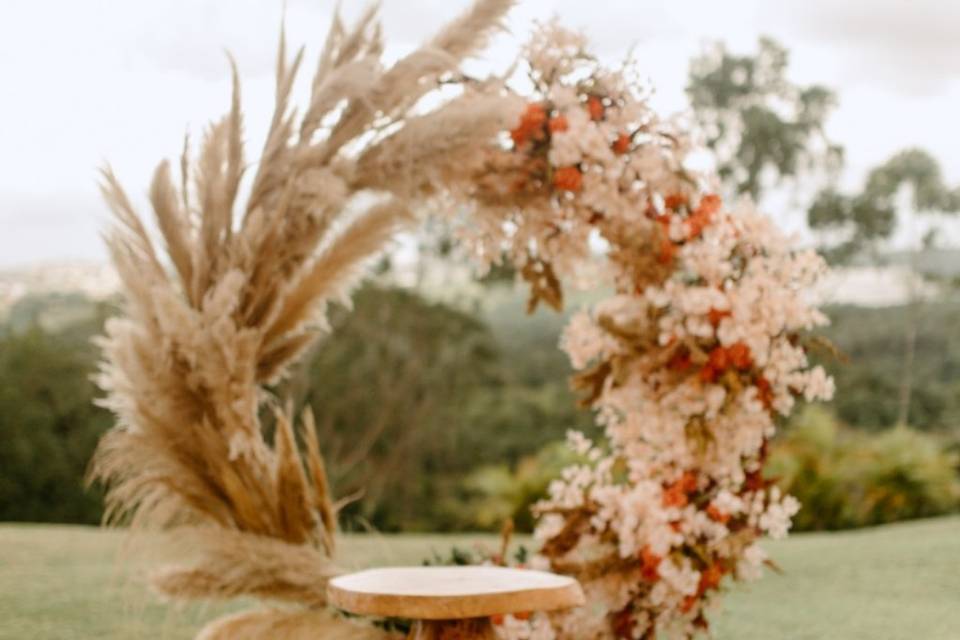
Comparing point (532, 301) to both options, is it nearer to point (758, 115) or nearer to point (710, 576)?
point (710, 576)

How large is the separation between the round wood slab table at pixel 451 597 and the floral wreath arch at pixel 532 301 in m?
0.47

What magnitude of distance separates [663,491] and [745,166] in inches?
485

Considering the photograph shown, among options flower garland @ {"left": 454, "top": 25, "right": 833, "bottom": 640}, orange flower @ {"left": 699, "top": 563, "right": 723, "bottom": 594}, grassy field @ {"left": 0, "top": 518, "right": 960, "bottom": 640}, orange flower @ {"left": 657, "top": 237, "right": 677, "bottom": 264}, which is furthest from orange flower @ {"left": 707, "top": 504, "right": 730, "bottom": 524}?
grassy field @ {"left": 0, "top": 518, "right": 960, "bottom": 640}

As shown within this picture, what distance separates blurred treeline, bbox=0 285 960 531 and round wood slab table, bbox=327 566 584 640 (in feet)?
33.6

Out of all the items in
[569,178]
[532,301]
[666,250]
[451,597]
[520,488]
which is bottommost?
[520,488]

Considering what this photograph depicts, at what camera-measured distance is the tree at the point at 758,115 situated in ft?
48.5

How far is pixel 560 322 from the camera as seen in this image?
15766 millimetres

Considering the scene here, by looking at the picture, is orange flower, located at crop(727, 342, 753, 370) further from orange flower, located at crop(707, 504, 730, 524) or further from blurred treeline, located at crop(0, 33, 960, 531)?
blurred treeline, located at crop(0, 33, 960, 531)

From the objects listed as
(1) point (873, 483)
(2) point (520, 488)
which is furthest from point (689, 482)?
(1) point (873, 483)

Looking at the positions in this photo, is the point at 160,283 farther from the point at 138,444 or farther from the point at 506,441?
the point at 506,441

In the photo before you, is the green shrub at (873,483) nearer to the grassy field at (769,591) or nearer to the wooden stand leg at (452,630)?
the grassy field at (769,591)

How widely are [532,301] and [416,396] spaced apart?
39.2 ft

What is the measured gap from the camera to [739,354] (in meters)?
3.12

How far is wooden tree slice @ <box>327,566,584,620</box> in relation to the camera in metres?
2.53
